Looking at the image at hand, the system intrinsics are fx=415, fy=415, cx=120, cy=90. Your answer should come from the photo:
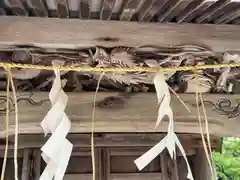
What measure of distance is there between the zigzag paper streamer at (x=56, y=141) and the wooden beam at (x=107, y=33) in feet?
0.74

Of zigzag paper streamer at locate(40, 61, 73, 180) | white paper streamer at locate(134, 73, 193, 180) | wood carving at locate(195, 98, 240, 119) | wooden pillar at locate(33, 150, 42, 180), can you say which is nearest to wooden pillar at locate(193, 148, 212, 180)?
wood carving at locate(195, 98, 240, 119)

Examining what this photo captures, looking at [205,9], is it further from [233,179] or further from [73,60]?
[233,179]

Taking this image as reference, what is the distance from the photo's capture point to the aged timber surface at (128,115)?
1.83 meters

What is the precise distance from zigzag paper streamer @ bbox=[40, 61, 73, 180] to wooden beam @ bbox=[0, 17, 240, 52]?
0.74 ft

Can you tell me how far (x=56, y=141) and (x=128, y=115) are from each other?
1.60 ft

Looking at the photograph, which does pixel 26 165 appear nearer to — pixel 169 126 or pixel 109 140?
pixel 109 140

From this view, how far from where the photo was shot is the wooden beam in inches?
64.1

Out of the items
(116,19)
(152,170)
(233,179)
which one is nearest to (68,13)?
(116,19)

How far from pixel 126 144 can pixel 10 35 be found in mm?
876

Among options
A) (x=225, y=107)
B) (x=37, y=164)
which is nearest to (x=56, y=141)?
(x=37, y=164)

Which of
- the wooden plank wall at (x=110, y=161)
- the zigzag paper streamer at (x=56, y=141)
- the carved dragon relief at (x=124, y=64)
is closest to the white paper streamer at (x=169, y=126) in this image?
the carved dragon relief at (x=124, y=64)

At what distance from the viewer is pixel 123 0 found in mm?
1481

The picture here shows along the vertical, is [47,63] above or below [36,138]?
above

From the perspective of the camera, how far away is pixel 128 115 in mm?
1877
